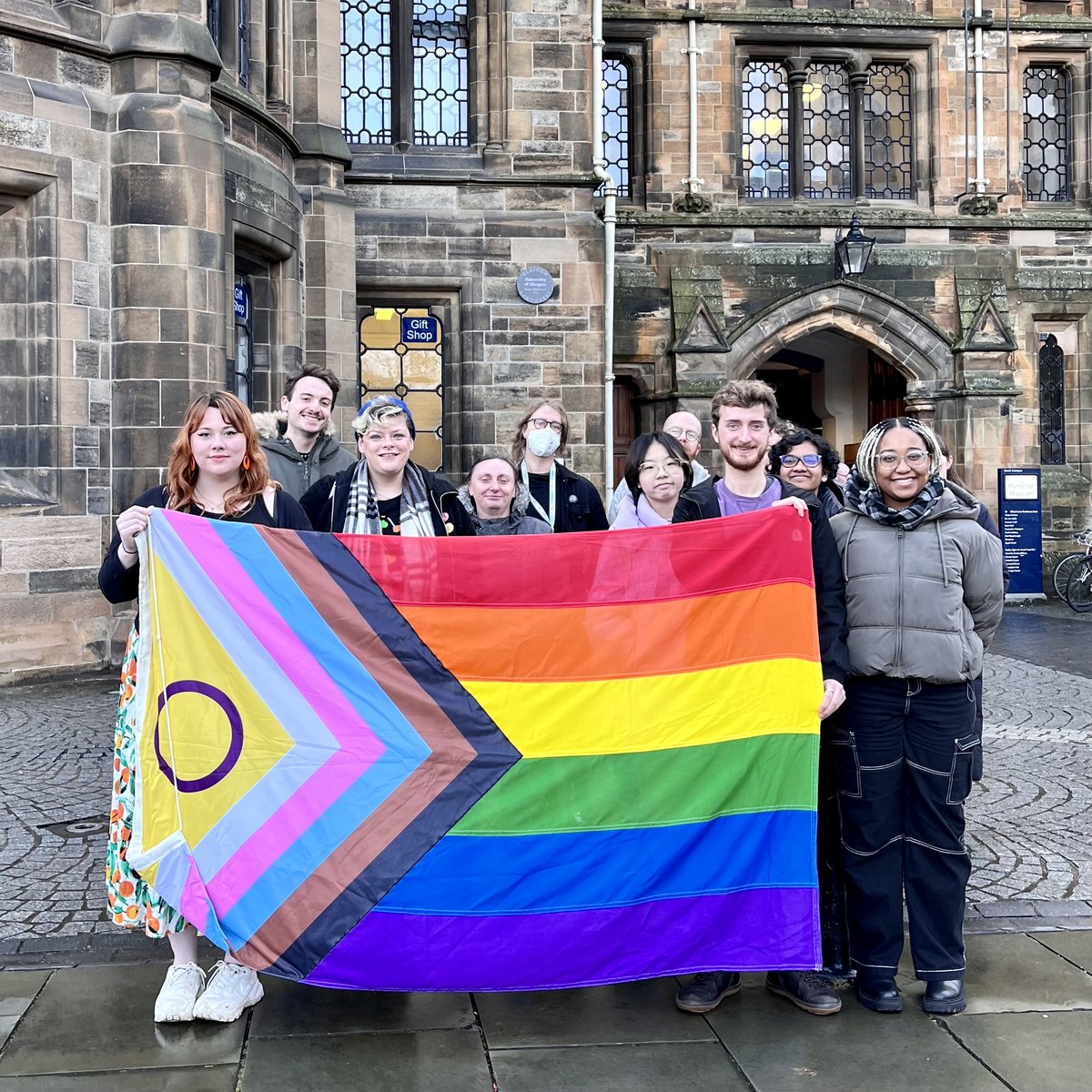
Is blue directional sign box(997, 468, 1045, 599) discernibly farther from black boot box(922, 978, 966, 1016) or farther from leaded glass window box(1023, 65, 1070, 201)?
black boot box(922, 978, 966, 1016)

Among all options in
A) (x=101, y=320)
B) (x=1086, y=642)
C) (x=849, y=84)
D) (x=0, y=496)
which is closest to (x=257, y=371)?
(x=101, y=320)

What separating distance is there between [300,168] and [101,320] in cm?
377

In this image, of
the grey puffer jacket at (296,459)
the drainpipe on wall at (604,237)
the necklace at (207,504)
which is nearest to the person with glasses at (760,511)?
the necklace at (207,504)

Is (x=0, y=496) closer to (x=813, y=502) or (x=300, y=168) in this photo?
(x=300, y=168)

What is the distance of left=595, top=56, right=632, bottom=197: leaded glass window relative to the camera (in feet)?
59.9

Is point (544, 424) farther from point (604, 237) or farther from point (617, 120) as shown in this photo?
point (617, 120)

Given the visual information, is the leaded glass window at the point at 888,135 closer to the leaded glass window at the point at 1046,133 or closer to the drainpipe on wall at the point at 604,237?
the leaded glass window at the point at 1046,133

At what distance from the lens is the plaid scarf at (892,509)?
3834 mm

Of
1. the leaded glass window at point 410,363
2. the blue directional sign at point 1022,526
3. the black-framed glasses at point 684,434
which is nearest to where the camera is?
the black-framed glasses at point 684,434

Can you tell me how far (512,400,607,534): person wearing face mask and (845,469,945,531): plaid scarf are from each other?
5.42 ft

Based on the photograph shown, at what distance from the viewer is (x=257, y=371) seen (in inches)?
469

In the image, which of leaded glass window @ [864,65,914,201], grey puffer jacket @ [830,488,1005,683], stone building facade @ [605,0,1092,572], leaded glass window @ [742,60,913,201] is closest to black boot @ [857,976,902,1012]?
grey puffer jacket @ [830,488,1005,683]

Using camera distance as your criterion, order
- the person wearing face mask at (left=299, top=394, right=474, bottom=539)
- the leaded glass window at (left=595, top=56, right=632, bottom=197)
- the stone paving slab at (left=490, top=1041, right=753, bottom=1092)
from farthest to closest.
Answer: the leaded glass window at (left=595, top=56, right=632, bottom=197), the person wearing face mask at (left=299, top=394, right=474, bottom=539), the stone paving slab at (left=490, top=1041, right=753, bottom=1092)

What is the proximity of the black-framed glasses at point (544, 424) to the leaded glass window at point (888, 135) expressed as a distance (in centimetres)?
1496
